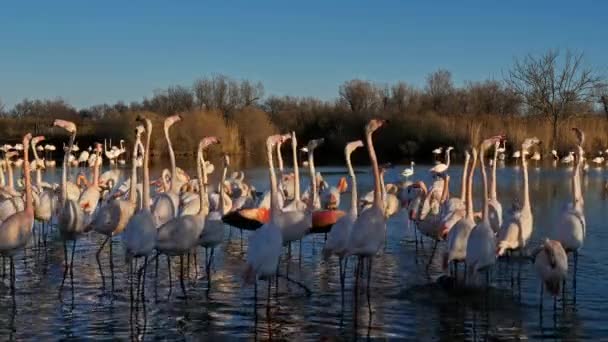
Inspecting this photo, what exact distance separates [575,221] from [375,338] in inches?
119

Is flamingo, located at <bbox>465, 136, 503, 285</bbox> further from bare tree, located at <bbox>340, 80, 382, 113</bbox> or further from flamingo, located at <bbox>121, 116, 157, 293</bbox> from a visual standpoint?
bare tree, located at <bbox>340, 80, 382, 113</bbox>

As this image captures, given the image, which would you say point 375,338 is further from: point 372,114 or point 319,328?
point 372,114

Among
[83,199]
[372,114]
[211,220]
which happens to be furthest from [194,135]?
[211,220]

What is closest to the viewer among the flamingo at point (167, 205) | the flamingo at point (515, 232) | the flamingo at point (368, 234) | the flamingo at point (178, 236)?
the flamingo at point (368, 234)

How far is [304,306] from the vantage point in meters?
8.12

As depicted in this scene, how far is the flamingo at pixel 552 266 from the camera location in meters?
7.25

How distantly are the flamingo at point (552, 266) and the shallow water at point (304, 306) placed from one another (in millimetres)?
368

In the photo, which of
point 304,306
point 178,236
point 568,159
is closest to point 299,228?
point 304,306

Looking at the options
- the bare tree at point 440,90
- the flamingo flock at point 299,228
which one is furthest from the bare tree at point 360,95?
the flamingo flock at point 299,228

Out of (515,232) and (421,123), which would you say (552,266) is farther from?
(421,123)

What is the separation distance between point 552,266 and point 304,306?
8.84 ft

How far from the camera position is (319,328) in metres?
7.21

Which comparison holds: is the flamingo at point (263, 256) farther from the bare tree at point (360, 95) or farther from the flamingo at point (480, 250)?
the bare tree at point (360, 95)

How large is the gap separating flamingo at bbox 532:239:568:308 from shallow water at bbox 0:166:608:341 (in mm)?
368
